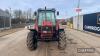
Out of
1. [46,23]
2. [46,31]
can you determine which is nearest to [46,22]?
[46,23]

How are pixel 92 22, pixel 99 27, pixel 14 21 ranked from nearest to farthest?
pixel 99 27 < pixel 92 22 < pixel 14 21

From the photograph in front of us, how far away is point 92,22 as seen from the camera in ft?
111

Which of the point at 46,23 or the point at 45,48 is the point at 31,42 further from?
the point at 46,23

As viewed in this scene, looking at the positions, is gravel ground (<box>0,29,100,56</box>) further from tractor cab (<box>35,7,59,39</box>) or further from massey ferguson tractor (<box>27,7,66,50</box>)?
tractor cab (<box>35,7,59,39</box>)

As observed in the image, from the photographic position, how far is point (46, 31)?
15938 mm

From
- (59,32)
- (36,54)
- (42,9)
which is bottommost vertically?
(36,54)

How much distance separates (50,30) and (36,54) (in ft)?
9.51

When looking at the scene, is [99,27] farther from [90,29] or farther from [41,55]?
[41,55]

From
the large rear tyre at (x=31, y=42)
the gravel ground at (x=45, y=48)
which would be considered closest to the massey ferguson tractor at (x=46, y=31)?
the large rear tyre at (x=31, y=42)

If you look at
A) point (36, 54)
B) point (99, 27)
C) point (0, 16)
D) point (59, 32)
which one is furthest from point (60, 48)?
point (0, 16)

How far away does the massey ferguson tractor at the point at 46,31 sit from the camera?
51.7 ft

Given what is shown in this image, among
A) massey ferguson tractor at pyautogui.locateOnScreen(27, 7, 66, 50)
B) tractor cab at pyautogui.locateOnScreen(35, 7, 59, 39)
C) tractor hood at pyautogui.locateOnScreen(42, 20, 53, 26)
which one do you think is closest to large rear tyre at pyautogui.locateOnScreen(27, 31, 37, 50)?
massey ferguson tractor at pyautogui.locateOnScreen(27, 7, 66, 50)

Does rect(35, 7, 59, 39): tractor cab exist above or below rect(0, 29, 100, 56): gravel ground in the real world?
above

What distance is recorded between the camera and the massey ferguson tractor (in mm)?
15758
